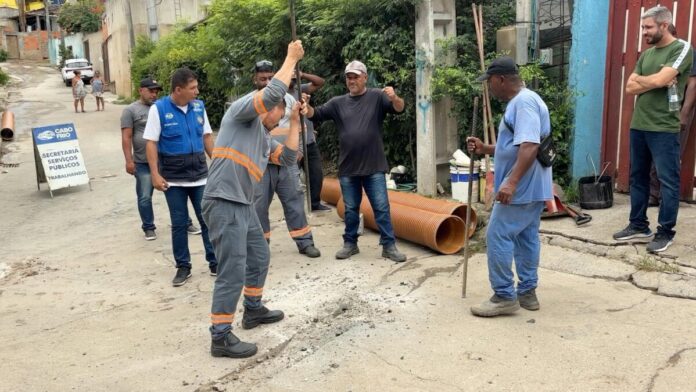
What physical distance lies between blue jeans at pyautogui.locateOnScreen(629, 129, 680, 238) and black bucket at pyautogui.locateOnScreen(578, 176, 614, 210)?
903mm

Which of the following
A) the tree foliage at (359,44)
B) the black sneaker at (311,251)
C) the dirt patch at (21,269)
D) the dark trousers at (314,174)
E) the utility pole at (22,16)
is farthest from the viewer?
the utility pole at (22,16)

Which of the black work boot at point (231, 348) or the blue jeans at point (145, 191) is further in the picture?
the blue jeans at point (145, 191)

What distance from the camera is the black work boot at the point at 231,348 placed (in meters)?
4.01

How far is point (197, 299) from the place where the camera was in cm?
522

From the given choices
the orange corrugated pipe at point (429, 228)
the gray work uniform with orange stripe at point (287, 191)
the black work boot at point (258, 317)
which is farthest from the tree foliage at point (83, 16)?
the black work boot at point (258, 317)

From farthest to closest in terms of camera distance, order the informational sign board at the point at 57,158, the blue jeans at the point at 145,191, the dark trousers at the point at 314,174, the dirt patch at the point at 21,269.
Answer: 1. the informational sign board at the point at 57,158
2. the dark trousers at the point at 314,174
3. the blue jeans at the point at 145,191
4. the dirt patch at the point at 21,269

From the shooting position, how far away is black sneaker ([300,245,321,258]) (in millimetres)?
6109

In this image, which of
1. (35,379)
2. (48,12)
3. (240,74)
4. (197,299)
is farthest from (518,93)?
(48,12)

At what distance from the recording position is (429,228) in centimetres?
588

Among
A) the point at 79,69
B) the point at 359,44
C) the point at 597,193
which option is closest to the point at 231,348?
the point at 597,193

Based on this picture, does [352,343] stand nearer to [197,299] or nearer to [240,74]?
[197,299]

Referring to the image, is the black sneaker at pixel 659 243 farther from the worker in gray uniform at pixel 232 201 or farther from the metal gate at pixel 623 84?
the worker in gray uniform at pixel 232 201

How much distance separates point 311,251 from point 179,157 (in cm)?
158

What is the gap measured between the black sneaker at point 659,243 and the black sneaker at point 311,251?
297 centimetres
